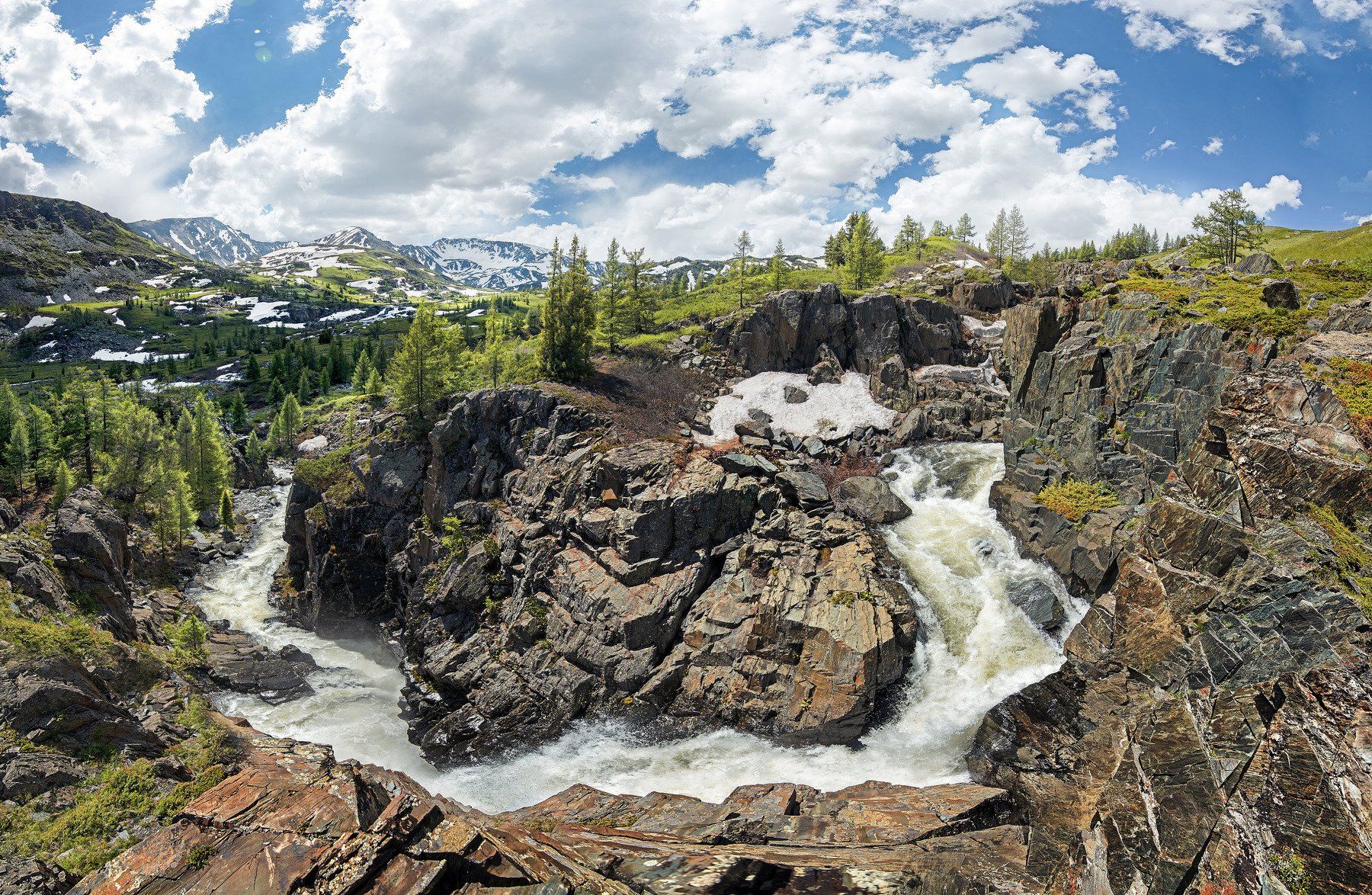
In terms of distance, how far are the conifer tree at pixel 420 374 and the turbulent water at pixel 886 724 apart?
18971 millimetres

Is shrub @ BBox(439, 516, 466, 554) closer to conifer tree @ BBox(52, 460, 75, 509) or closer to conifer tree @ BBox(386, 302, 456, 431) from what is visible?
conifer tree @ BBox(386, 302, 456, 431)

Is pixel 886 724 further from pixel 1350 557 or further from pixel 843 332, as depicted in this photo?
pixel 843 332

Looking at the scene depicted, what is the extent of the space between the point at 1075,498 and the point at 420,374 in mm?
45641

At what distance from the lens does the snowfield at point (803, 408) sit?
47562mm

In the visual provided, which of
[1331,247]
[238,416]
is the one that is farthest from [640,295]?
[238,416]

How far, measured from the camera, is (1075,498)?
3053cm

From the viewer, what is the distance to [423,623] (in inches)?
1452

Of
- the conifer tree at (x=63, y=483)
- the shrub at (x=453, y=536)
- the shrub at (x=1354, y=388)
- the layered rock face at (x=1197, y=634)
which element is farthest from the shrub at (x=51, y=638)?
the shrub at (x=1354, y=388)

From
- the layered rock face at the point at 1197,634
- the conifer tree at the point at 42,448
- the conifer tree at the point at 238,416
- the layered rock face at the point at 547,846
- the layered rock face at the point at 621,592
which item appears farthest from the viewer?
the conifer tree at the point at 238,416

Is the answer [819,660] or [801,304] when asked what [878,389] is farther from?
[819,660]

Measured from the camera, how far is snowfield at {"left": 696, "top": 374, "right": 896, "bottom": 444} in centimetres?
4756

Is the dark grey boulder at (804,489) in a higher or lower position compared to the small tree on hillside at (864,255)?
lower

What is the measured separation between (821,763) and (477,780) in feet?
50.3

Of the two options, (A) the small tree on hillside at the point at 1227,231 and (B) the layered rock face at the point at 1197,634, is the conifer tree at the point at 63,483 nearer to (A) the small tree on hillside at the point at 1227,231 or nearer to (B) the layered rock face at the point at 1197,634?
(B) the layered rock face at the point at 1197,634
